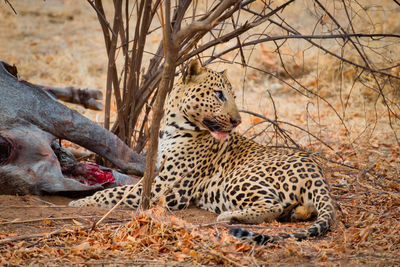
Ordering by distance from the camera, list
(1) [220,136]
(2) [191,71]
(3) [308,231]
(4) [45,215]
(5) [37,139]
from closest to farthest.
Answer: (3) [308,231] → (4) [45,215] → (5) [37,139] → (1) [220,136] → (2) [191,71]

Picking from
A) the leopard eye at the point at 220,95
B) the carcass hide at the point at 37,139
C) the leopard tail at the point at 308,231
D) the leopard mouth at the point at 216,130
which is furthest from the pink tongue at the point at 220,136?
the leopard tail at the point at 308,231

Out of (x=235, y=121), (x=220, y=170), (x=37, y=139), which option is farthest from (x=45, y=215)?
(x=235, y=121)

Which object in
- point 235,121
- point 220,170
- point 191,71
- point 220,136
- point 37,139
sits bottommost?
point 220,170

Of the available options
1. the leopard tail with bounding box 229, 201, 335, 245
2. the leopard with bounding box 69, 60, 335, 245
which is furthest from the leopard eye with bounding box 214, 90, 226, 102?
the leopard tail with bounding box 229, 201, 335, 245

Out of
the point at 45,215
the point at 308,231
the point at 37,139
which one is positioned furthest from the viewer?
the point at 37,139

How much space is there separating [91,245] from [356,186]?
3.36 m

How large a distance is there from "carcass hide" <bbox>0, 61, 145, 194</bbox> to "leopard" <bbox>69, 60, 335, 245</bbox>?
0.44 meters

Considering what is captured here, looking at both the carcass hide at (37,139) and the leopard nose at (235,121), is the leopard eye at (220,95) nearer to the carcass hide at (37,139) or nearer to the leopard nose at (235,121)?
the leopard nose at (235,121)

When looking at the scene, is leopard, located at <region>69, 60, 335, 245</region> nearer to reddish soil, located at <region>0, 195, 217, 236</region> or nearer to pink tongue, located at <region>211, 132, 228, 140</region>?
pink tongue, located at <region>211, 132, 228, 140</region>

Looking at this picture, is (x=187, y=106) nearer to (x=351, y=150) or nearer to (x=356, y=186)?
(x=356, y=186)

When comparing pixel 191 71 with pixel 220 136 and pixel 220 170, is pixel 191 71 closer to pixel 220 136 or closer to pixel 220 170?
pixel 220 136

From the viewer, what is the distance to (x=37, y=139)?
15.3 feet

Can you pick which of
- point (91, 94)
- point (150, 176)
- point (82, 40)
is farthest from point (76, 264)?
point (82, 40)

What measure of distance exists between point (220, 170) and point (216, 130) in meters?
0.45
